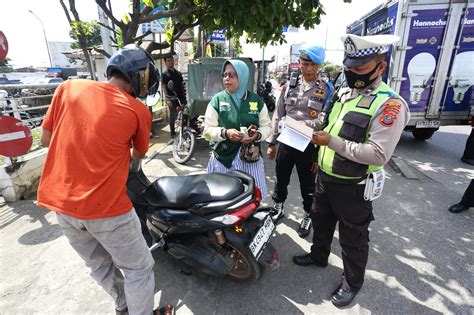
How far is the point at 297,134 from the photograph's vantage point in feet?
6.26

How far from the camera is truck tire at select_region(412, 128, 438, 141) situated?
6887 millimetres

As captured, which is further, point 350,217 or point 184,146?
point 184,146

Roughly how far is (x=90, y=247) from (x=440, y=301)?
2.67 m

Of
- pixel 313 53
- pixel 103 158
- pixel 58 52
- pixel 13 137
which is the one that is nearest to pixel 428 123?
pixel 313 53

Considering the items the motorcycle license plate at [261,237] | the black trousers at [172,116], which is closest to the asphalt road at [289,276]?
the motorcycle license plate at [261,237]

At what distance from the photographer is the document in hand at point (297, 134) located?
5.96 feet

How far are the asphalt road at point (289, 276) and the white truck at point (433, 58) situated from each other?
3009 millimetres

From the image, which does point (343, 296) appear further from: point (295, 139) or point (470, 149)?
point (470, 149)

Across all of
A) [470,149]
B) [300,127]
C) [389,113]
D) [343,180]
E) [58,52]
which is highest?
[58,52]

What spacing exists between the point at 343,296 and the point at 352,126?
1.35 meters

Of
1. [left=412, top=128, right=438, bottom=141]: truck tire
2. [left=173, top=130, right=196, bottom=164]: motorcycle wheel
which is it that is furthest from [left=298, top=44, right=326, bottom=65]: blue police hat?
[left=412, top=128, right=438, bottom=141]: truck tire

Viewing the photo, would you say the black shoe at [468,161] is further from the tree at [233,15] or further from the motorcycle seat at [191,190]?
the motorcycle seat at [191,190]

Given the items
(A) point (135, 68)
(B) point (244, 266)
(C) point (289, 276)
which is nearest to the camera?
(A) point (135, 68)

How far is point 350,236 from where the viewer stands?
198 centimetres
